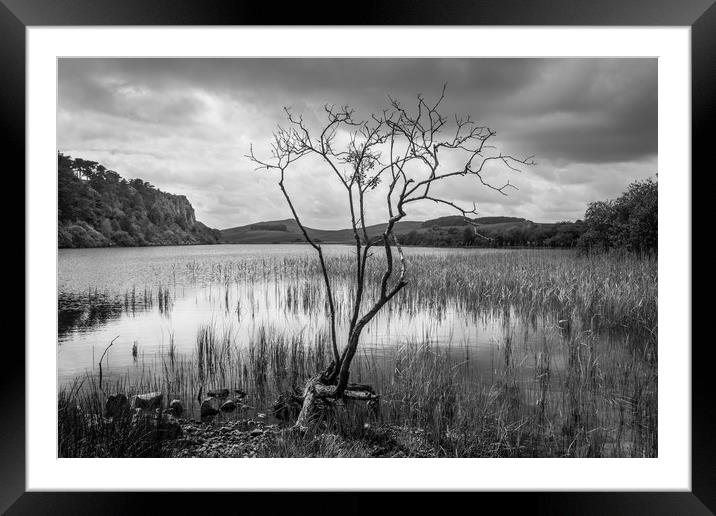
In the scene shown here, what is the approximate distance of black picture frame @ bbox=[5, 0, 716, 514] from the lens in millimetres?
2068

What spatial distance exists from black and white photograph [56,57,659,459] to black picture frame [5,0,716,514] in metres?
0.37

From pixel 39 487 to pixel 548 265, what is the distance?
3.58 m

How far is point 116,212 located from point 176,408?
4.86 feet

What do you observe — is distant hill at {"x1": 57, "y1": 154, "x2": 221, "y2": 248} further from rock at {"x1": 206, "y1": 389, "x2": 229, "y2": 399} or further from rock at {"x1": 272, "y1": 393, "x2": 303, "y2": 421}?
rock at {"x1": 272, "y1": 393, "x2": 303, "y2": 421}

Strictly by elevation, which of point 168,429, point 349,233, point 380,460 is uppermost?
point 349,233

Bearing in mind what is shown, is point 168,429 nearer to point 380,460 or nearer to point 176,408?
point 176,408

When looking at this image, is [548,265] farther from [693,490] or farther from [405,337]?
[693,490]

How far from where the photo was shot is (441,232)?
10.2 feet

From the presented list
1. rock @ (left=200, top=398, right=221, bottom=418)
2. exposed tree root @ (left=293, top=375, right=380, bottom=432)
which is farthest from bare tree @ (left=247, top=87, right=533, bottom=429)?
rock @ (left=200, top=398, right=221, bottom=418)
